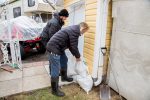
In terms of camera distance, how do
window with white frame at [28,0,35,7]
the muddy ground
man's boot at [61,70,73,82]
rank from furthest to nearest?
window with white frame at [28,0,35,7] < man's boot at [61,70,73,82] < the muddy ground

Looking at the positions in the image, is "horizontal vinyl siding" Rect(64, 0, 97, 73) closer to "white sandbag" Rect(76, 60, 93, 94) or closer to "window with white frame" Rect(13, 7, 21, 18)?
"white sandbag" Rect(76, 60, 93, 94)

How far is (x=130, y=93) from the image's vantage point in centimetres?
338

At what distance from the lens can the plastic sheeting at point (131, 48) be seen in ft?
9.44

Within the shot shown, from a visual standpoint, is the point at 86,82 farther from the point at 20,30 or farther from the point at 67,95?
the point at 20,30

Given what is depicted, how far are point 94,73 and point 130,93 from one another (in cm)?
98

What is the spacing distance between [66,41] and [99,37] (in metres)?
0.80

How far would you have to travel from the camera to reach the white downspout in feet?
11.9

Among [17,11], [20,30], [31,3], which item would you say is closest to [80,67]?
[20,30]

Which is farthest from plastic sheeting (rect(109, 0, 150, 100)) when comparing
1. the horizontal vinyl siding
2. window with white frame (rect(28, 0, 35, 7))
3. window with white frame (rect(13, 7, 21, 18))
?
window with white frame (rect(13, 7, 21, 18))

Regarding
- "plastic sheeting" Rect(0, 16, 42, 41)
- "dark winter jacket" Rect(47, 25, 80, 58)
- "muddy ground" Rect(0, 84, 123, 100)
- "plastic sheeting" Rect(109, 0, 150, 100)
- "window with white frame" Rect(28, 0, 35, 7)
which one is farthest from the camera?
"window with white frame" Rect(28, 0, 35, 7)

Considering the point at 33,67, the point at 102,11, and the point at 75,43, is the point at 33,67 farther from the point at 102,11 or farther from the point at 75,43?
the point at 102,11

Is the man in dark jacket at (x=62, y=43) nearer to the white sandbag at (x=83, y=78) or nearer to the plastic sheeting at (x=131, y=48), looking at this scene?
the white sandbag at (x=83, y=78)

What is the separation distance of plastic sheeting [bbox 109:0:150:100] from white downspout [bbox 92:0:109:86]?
22 cm

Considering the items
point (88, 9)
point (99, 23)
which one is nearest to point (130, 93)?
point (99, 23)
